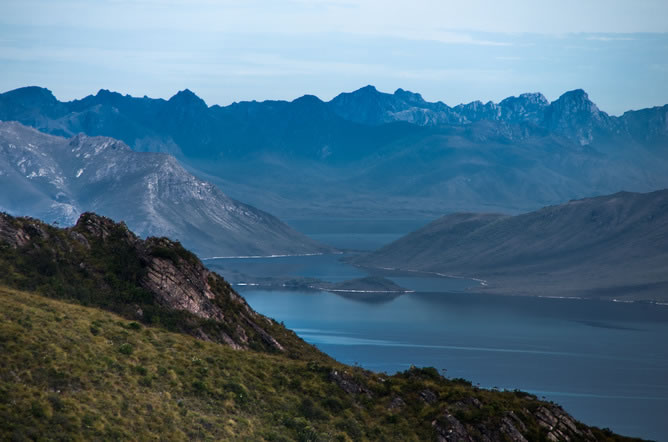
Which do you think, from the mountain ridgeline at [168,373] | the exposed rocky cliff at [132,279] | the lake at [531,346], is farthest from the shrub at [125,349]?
the lake at [531,346]

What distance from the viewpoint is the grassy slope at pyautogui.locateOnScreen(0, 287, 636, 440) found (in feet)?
83.2

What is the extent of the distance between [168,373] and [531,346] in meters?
124

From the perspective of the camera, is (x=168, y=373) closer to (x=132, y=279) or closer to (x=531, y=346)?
(x=132, y=279)

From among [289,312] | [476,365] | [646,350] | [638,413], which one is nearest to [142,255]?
[638,413]

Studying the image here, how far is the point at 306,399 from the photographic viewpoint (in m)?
32.4

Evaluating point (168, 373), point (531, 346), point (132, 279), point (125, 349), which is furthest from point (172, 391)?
point (531, 346)

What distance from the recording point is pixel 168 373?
30.6 metres

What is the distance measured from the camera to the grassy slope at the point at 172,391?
25.4 m

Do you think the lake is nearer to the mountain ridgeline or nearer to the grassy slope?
the mountain ridgeline

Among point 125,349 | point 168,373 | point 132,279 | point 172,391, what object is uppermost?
point 132,279

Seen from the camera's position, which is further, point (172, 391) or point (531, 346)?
point (531, 346)

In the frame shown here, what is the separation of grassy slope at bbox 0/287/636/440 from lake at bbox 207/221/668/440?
201 feet

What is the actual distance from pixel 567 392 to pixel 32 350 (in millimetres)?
92661

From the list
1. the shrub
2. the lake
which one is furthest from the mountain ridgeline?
the lake
